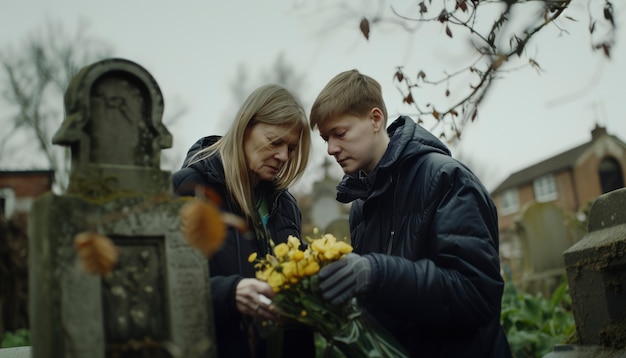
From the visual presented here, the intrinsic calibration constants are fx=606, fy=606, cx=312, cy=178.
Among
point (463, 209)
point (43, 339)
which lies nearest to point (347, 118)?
point (463, 209)

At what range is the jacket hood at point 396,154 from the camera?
9.04ft

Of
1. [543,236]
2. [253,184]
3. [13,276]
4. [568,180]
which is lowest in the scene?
[253,184]

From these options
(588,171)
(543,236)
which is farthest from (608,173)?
(543,236)

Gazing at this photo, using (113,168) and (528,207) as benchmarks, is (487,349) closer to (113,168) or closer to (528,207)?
(113,168)

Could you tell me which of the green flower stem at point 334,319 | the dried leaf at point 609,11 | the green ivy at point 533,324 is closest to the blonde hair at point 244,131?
the green flower stem at point 334,319

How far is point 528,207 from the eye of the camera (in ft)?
38.4

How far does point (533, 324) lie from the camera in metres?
6.21

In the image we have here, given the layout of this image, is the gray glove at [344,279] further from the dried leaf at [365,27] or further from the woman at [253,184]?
the dried leaf at [365,27]

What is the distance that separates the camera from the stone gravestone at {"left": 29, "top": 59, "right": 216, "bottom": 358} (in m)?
1.97

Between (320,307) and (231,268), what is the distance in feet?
1.86

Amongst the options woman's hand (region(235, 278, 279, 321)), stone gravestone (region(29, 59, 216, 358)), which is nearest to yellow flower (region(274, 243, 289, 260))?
woman's hand (region(235, 278, 279, 321))

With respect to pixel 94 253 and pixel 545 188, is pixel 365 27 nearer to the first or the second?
pixel 94 253

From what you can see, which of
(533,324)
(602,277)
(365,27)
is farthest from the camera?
(533,324)

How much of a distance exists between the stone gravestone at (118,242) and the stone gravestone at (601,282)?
2.37m
